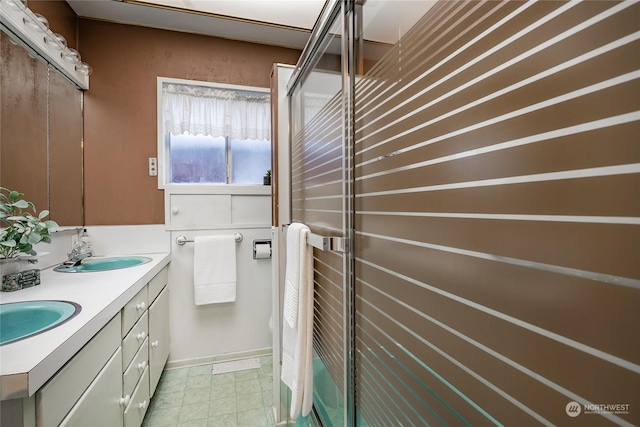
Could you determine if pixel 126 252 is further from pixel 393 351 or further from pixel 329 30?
pixel 393 351

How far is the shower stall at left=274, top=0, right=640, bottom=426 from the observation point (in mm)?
291

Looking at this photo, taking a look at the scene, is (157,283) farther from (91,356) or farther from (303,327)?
(303,327)

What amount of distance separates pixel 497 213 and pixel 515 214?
0.09 feet

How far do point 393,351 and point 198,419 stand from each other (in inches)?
64.9

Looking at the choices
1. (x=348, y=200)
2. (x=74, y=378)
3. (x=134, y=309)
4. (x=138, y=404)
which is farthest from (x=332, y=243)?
(x=138, y=404)

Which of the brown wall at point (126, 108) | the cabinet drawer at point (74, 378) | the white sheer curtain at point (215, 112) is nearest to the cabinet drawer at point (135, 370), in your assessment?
the cabinet drawer at point (74, 378)

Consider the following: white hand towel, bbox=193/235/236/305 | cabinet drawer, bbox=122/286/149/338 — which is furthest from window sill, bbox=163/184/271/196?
cabinet drawer, bbox=122/286/149/338

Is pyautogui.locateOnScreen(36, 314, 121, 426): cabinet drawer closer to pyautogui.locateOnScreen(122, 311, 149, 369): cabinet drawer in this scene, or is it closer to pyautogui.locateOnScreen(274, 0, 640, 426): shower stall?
pyautogui.locateOnScreen(122, 311, 149, 369): cabinet drawer

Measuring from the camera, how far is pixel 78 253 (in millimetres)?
1919

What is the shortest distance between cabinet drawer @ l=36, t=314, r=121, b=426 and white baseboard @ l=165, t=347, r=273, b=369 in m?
1.33

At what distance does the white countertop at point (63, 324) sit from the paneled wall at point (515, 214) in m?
0.84

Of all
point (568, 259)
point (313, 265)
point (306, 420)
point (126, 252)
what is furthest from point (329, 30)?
point (126, 252)

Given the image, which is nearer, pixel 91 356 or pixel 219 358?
pixel 91 356

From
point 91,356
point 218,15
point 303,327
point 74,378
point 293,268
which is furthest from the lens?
point 218,15
